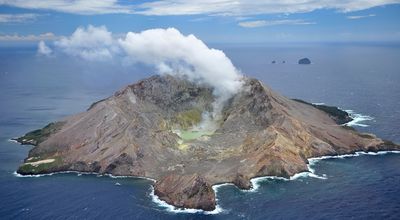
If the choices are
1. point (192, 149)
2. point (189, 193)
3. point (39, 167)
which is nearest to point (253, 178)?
point (192, 149)

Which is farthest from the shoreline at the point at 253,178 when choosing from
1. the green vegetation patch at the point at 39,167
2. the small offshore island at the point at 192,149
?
the green vegetation patch at the point at 39,167

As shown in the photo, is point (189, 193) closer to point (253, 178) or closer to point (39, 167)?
point (253, 178)

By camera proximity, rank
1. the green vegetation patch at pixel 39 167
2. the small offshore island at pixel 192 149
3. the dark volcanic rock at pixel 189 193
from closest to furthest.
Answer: the dark volcanic rock at pixel 189 193 → the small offshore island at pixel 192 149 → the green vegetation patch at pixel 39 167

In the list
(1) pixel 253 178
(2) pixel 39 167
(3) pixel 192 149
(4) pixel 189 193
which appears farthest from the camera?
(3) pixel 192 149

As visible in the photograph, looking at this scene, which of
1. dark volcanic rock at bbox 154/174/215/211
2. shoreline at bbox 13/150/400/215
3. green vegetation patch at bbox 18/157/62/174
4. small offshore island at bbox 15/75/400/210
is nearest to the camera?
shoreline at bbox 13/150/400/215

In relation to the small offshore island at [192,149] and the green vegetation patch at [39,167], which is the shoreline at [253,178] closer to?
the small offshore island at [192,149]

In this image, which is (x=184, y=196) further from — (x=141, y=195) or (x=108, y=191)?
(x=108, y=191)

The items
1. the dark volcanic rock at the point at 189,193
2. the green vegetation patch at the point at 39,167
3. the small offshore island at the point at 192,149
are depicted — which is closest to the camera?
the dark volcanic rock at the point at 189,193

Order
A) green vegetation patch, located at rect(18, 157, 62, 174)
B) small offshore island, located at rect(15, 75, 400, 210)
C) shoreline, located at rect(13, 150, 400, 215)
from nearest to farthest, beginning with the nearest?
shoreline, located at rect(13, 150, 400, 215) < small offshore island, located at rect(15, 75, 400, 210) < green vegetation patch, located at rect(18, 157, 62, 174)

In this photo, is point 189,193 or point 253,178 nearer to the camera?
point 189,193

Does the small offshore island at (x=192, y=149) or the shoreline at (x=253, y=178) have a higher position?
the small offshore island at (x=192, y=149)

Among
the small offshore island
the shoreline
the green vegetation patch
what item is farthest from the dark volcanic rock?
the green vegetation patch

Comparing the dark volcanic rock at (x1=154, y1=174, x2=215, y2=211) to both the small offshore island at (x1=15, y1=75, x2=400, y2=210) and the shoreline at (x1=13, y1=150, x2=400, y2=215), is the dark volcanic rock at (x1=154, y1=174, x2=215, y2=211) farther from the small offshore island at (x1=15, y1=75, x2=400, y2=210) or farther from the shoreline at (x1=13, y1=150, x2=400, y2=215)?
the shoreline at (x1=13, y1=150, x2=400, y2=215)
